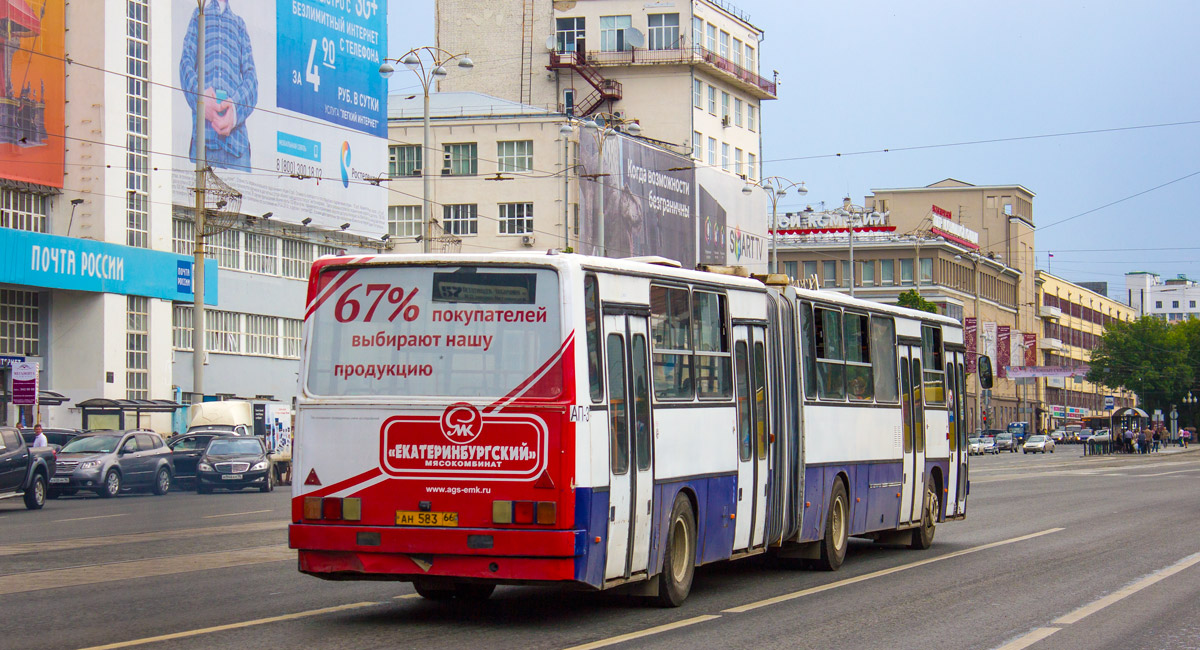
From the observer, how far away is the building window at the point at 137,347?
49.3 meters

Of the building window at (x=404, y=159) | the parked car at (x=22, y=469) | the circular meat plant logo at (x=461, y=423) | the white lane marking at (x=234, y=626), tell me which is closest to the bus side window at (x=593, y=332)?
the circular meat plant logo at (x=461, y=423)

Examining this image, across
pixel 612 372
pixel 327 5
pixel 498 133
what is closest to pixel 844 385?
pixel 612 372

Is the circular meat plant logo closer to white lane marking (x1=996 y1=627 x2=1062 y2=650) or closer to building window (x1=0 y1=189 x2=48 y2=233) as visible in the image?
white lane marking (x1=996 y1=627 x2=1062 y2=650)

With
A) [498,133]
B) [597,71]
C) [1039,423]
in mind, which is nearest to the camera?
[498,133]

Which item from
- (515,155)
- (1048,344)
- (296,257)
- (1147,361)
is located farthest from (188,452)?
(1048,344)

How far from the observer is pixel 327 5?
199 feet

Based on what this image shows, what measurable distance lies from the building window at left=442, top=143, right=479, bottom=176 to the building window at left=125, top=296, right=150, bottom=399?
98.0 ft

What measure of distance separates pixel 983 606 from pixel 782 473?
250cm

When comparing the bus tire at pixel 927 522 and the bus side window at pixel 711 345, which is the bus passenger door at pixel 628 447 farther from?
the bus tire at pixel 927 522

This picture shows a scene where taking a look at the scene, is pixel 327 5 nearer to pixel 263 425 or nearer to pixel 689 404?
pixel 263 425

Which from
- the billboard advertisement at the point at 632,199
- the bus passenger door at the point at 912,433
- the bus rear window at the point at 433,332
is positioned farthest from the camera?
the billboard advertisement at the point at 632,199

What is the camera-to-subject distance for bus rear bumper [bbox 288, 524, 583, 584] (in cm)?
1016

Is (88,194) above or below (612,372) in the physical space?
above

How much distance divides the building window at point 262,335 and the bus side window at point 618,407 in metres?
49.0
